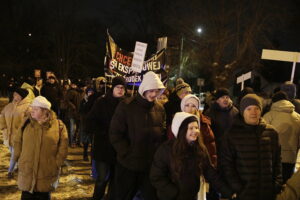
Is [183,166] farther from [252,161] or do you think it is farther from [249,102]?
[249,102]

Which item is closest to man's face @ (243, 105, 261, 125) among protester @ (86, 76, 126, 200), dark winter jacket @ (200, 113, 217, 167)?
dark winter jacket @ (200, 113, 217, 167)

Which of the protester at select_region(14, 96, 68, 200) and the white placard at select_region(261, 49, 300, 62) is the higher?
the white placard at select_region(261, 49, 300, 62)

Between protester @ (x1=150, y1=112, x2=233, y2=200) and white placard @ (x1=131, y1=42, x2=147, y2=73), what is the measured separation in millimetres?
3795

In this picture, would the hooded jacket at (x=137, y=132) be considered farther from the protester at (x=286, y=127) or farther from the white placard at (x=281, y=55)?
the white placard at (x=281, y=55)

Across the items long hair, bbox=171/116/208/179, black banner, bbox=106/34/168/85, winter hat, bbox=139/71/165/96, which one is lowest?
long hair, bbox=171/116/208/179

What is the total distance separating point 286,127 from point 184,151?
2380mm

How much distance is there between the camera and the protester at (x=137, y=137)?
167 inches

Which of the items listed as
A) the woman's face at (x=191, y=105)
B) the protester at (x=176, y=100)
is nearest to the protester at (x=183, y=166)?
the woman's face at (x=191, y=105)

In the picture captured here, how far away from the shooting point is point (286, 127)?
203 inches

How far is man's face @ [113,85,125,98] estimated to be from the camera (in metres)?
5.30

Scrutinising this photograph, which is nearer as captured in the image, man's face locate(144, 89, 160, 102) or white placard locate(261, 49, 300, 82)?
man's face locate(144, 89, 160, 102)

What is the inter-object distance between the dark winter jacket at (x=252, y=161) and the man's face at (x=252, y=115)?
5cm

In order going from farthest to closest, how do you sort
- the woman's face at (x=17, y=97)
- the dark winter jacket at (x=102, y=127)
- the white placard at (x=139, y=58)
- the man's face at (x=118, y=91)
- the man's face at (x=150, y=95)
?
the white placard at (x=139, y=58)
the woman's face at (x=17, y=97)
the man's face at (x=118, y=91)
the dark winter jacket at (x=102, y=127)
the man's face at (x=150, y=95)

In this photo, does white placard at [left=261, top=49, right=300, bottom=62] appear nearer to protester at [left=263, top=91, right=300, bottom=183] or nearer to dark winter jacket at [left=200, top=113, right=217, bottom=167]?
protester at [left=263, top=91, right=300, bottom=183]
